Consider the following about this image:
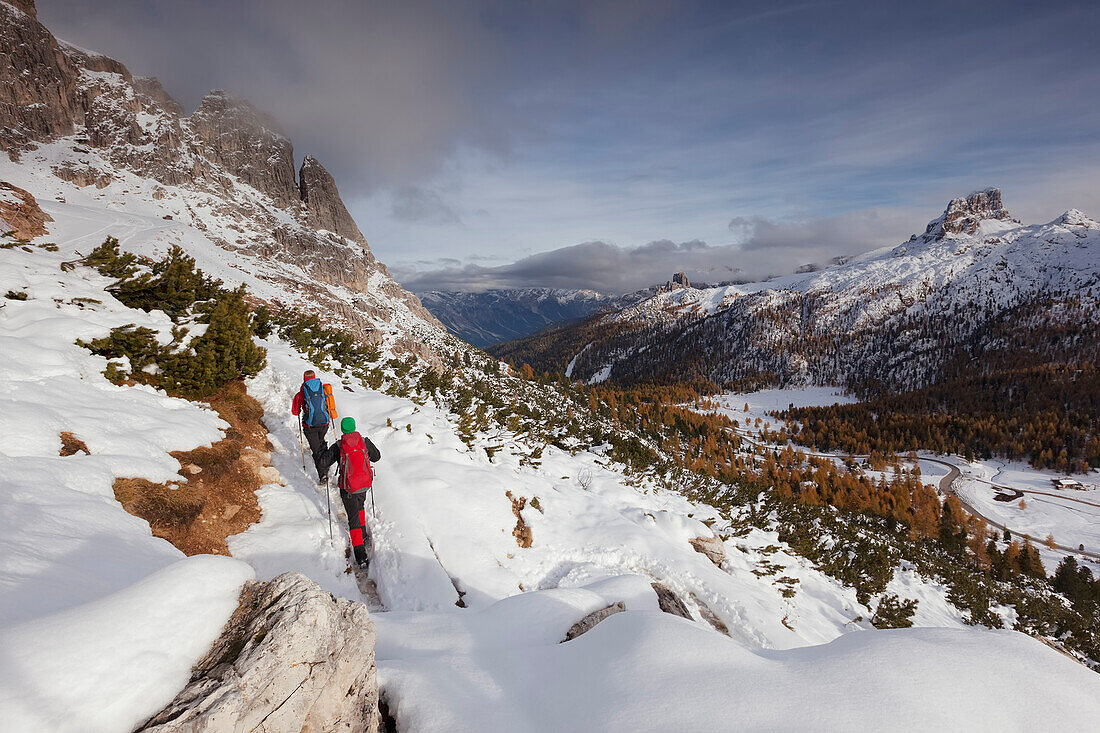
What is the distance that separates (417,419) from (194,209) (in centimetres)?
15043

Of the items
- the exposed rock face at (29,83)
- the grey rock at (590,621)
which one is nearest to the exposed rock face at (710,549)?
the grey rock at (590,621)

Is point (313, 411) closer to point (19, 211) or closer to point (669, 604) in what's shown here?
point (669, 604)

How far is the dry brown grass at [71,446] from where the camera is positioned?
7301mm

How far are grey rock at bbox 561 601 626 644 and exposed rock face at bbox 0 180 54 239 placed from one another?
147ft

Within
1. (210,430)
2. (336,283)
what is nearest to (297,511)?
(210,430)

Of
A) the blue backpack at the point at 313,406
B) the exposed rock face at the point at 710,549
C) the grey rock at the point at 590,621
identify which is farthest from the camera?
the exposed rock face at the point at 710,549

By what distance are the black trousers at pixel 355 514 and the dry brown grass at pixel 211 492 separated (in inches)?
84.8

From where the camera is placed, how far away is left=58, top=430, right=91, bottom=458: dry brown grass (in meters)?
7.30

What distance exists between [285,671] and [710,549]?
56.7ft

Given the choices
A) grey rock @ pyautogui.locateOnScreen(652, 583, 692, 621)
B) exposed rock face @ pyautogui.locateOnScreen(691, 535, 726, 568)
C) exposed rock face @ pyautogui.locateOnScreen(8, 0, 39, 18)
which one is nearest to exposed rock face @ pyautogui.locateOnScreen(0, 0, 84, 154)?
exposed rock face @ pyautogui.locateOnScreen(8, 0, 39, 18)

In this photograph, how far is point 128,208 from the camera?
100 m

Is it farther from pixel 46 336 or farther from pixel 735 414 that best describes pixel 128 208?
pixel 735 414

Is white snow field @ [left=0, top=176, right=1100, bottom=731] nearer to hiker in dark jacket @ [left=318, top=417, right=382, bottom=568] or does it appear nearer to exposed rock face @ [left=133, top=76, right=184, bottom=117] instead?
hiker in dark jacket @ [left=318, top=417, right=382, bottom=568]

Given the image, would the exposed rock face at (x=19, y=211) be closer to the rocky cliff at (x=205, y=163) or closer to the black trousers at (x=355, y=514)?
the black trousers at (x=355, y=514)
